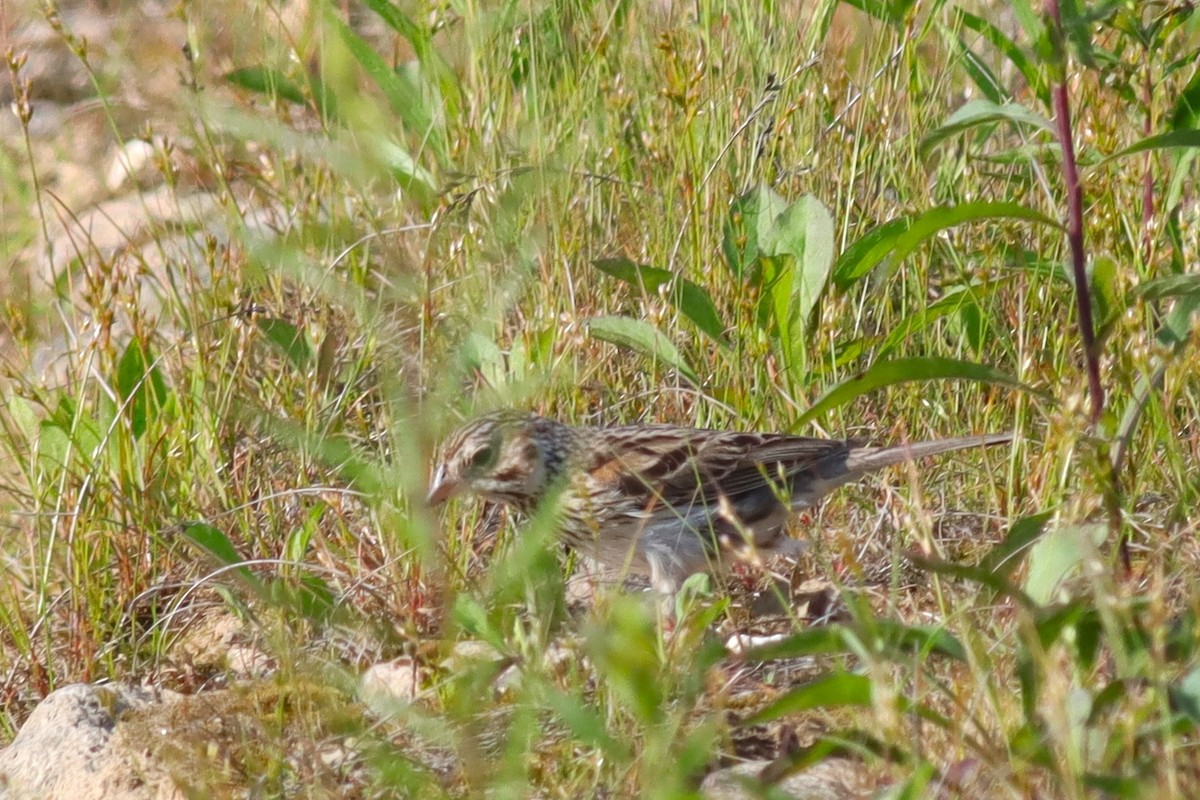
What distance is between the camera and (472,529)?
492cm

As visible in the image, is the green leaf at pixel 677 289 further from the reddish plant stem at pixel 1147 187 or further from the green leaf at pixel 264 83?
the green leaf at pixel 264 83

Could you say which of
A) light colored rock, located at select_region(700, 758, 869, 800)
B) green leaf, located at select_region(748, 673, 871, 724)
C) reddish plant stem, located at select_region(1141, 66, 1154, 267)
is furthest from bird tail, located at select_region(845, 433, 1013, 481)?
green leaf, located at select_region(748, 673, 871, 724)

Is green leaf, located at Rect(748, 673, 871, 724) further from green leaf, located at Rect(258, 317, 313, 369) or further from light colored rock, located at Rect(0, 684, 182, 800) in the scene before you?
green leaf, located at Rect(258, 317, 313, 369)

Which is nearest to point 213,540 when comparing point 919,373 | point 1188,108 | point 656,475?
point 656,475

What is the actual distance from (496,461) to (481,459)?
9cm

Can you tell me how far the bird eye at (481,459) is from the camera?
4910mm

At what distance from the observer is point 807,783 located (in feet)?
11.5

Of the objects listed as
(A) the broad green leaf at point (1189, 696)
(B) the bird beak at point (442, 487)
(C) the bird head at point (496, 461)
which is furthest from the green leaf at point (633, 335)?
(A) the broad green leaf at point (1189, 696)

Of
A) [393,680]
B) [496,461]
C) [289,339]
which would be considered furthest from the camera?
[289,339]

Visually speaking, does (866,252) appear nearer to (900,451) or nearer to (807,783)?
(900,451)

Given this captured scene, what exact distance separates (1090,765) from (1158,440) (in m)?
1.84

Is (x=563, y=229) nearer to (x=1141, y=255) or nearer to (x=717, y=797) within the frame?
(x=1141, y=255)

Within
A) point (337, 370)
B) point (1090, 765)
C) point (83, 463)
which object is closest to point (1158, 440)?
point (1090, 765)

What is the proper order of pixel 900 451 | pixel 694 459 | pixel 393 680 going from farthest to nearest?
pixel 694 459
pixel 900 451
pixel 393 680
